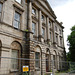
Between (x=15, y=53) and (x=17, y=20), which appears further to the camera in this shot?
(x=17, y=20)

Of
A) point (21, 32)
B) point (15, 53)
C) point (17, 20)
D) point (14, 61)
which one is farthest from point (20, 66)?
point (17, 20)

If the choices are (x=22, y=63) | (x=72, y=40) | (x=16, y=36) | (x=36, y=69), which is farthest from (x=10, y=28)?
(x=72, y=40)

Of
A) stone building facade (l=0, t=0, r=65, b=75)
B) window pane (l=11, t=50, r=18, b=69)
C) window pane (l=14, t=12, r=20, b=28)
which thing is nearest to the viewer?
stone building facade (l=0, t=0, r=65, b=75)

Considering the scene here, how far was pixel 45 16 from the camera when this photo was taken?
21.5m

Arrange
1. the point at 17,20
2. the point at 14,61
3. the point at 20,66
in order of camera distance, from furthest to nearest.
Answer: the point at 17,20, the point at 20,66, the point at 14,61

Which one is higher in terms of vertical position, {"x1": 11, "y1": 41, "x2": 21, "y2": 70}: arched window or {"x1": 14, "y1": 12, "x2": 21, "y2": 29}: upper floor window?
{"x1": 14, "y1": 12, "x2": 21, "y2": 29}: upper floor window

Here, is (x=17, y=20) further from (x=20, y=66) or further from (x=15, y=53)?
(x=20, y=66)

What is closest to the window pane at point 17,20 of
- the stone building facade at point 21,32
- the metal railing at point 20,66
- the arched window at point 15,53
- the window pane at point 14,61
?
the stone building facade at point 21,32

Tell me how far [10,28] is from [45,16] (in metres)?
10.7

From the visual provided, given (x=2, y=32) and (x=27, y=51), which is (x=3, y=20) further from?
(x=27, y=51)

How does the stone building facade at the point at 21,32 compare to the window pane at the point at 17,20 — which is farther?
the window pane at the point at 17,20

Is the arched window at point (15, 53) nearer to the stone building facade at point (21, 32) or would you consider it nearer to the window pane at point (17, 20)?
the stone building facade at point (21, 32)

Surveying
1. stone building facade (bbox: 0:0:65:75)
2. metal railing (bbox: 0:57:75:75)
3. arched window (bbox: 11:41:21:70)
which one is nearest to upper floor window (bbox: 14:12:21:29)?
stone building facade (bbox: 0:0:65:75)

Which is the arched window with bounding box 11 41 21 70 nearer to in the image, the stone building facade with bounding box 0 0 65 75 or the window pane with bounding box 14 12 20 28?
the stone building facade with bounding box 0 0 65 75
